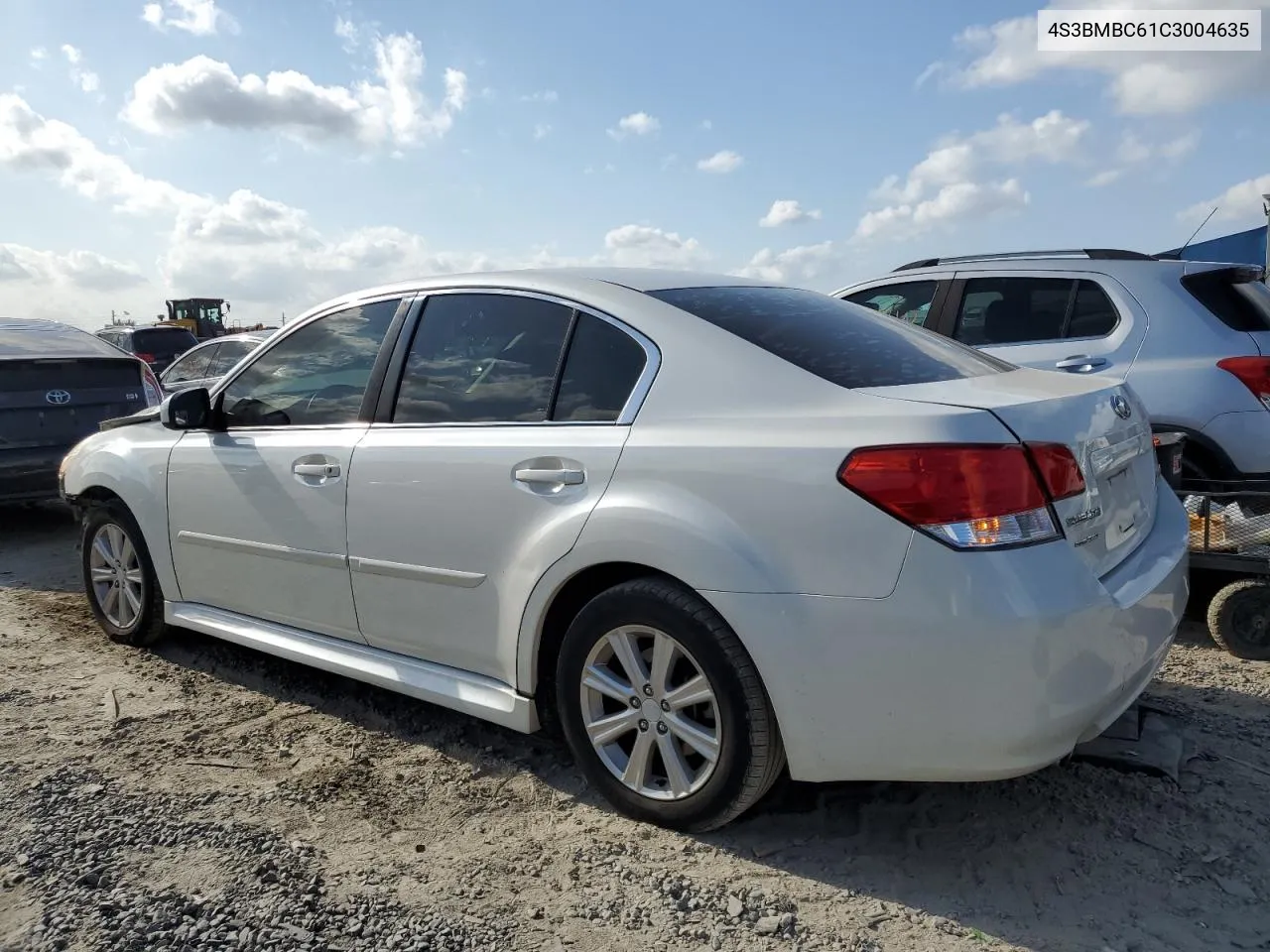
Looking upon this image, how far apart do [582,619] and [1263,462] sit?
149 inches

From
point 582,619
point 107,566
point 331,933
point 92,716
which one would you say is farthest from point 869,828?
point 107,566

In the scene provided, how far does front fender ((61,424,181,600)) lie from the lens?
4336 mm

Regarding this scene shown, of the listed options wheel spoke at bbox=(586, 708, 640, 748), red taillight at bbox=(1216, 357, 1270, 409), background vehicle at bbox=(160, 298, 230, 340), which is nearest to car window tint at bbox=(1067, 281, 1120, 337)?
red taillight at bbox=(1216, 357, 1270, 409)

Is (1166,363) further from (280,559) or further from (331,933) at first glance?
(331,933)

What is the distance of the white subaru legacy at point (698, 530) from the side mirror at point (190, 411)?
143mm

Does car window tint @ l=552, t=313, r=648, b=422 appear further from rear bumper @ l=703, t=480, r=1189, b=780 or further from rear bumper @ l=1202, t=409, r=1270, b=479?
rear bumper @ l=1202, t=409, r=1270, b=479

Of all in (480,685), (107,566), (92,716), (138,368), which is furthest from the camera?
(138,368)

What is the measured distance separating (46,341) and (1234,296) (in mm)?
8151

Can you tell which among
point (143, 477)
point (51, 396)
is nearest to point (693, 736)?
point (143, 477)

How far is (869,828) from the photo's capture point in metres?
2.94

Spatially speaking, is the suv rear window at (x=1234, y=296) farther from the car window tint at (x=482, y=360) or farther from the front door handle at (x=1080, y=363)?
the car window tint at (x=482, y=360)

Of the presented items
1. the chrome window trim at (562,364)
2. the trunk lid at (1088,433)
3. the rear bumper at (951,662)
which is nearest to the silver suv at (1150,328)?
the trunk lid at (1088,433)

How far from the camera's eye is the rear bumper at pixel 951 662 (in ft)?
7.68

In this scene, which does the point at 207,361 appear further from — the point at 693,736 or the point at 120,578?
the point at 693,736
